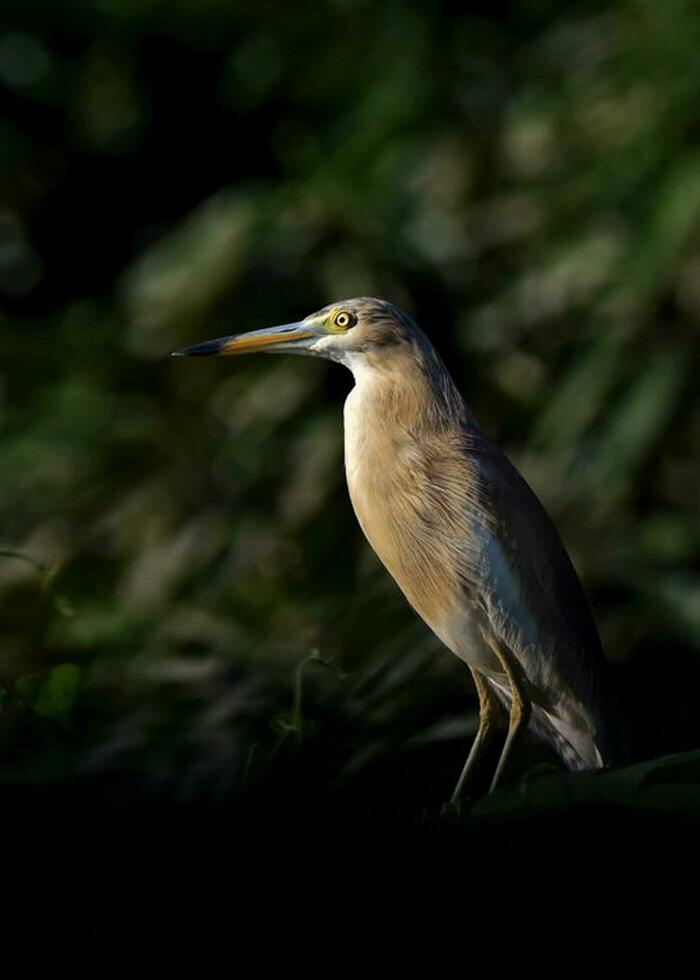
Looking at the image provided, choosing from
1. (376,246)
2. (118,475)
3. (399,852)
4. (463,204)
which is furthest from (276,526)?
(399,852)

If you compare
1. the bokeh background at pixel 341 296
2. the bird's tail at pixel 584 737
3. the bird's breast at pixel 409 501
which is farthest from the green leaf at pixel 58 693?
the bokeh background at pixel 341 296

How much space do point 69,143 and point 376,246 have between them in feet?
4.18

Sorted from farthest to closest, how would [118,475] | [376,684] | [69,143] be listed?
[69,143], [118,475], [376,684]

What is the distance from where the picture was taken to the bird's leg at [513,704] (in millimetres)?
1121

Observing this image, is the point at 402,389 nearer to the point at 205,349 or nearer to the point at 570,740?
the point at 205,349

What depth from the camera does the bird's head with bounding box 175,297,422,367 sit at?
1.06 m

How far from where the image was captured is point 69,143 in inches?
171

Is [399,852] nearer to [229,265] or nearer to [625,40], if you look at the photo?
[229,265]

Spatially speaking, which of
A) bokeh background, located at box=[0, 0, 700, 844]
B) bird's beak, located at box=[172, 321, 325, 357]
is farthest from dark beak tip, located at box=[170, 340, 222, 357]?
bokeh background, located at box=[0, 0, 700, 844]

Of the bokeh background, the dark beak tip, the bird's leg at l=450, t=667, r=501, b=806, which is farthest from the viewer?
the bokeh background

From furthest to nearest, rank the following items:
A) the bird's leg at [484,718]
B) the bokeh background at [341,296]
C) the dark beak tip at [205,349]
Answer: the bokeh background at [341,296]
the bird's leg at [484,718]
the dark beak tip at [205,349]

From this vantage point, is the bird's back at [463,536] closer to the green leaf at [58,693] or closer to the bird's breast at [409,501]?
the bird's breast at [409,501]

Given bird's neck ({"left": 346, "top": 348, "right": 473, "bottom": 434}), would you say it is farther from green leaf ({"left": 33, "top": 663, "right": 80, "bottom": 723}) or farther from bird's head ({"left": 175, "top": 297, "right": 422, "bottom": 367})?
green leaf ({"left": 33, "top": 663, "right": 80, "bottom": 723})

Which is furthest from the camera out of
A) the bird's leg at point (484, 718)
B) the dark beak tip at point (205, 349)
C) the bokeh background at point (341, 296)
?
the bokeh background at point (341, 296)
